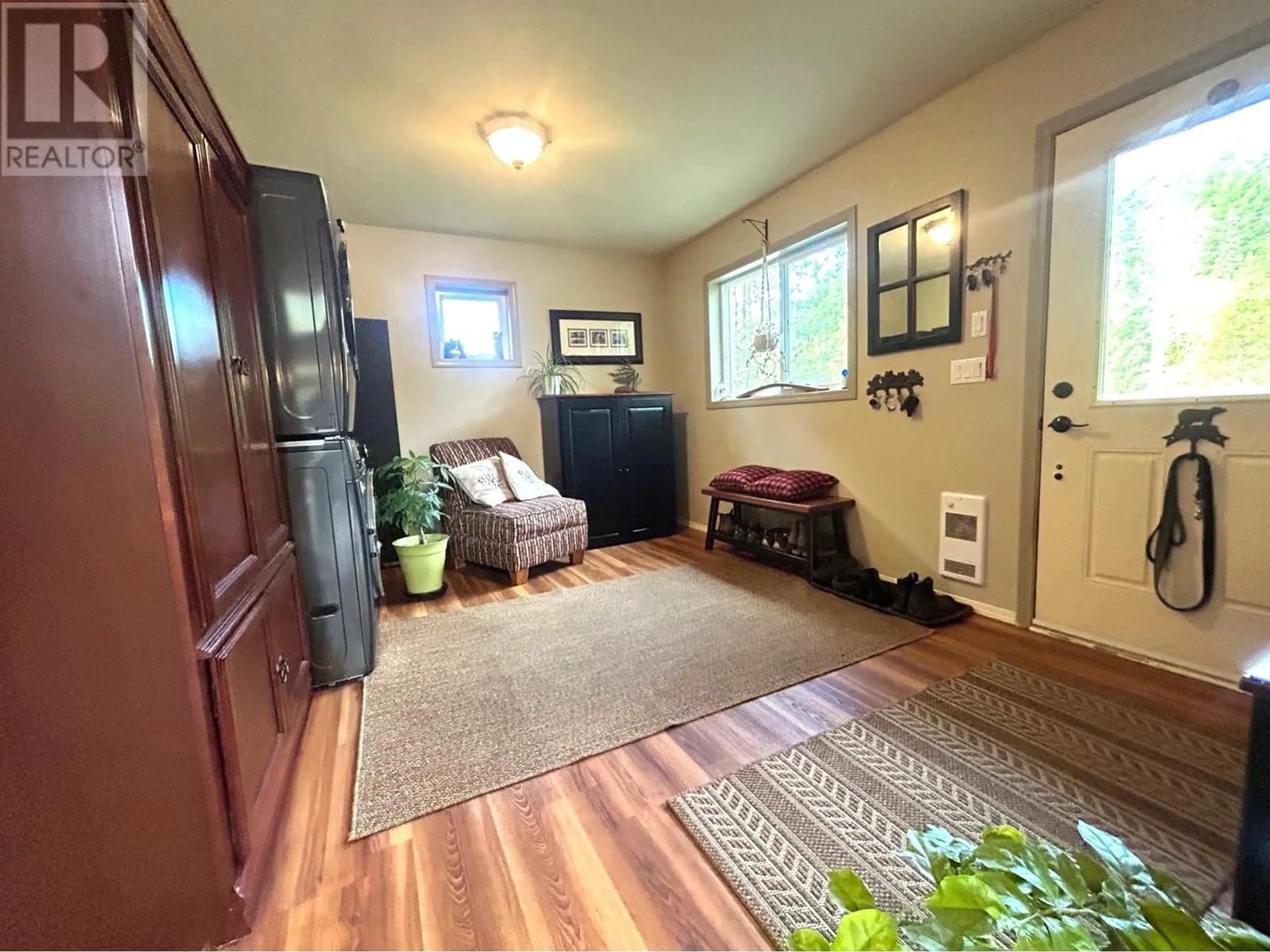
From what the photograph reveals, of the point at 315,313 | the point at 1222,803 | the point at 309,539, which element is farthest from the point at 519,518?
the point at 1222,803

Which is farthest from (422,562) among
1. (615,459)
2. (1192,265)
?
(1192,265)

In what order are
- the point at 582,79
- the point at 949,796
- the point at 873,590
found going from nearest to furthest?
1. the point at 949,796
2. the point at 582,79
3. the point at 873,590

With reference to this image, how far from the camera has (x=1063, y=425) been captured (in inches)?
80.8

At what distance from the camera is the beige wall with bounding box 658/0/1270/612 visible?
180cm

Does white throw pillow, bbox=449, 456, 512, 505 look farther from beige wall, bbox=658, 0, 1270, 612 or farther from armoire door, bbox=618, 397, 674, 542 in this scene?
beige wall, bbox=658, 0, 1270, 612

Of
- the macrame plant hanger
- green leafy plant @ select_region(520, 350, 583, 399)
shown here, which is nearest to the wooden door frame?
the macrame plant hanger

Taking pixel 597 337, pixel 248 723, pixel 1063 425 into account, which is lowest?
pixel 248 723

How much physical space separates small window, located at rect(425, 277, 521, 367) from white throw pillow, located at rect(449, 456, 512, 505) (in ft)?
3.10

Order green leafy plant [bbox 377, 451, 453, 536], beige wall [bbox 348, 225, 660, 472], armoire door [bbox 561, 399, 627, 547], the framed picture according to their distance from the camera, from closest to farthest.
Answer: green leafy plant [bbox 377, 451, 453, 536] → beige wall [bbox 348, 225, 660, 472] → armoire door [bbox 561, 399, 627, 547] → the framed picture

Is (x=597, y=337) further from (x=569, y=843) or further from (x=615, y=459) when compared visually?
(x=569, y=843)

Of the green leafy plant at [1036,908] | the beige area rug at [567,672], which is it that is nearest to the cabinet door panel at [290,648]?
the beige area rug at [567,672]

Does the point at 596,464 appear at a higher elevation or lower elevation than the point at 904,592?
higher

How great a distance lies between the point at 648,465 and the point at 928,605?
91.9 inches

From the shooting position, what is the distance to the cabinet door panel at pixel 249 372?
138 centimetres
